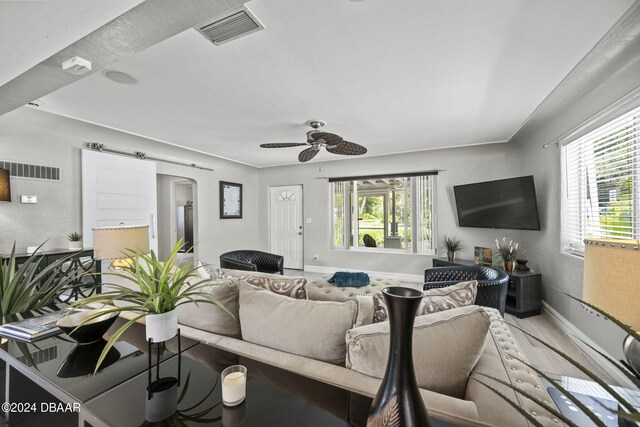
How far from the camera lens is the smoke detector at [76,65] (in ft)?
5.58

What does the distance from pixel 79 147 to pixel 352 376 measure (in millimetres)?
4179

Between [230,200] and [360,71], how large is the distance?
4.36 metres

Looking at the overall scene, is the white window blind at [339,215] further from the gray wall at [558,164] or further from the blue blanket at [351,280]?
the gray wall at [558,164]

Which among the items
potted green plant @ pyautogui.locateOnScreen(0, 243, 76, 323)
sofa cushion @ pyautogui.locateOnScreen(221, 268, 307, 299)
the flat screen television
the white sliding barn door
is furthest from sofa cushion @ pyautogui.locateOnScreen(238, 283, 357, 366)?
the flat screen television

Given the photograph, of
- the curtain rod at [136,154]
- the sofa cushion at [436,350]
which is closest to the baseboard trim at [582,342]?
the sofa cushion at [436,350]

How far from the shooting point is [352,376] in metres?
1.00

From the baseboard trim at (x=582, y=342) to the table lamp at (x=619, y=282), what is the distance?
855mm

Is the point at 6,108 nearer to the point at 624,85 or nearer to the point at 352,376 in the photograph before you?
the point at 352,376

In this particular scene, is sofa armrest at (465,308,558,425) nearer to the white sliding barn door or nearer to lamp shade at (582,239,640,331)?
lamp shade at (582,239,640,331)

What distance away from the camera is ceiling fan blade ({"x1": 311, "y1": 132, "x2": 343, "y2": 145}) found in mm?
2950

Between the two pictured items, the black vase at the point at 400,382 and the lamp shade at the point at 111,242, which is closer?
the black vase at the point at 400,382

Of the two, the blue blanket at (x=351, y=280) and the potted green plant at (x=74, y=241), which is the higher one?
the potted green plant at (x=74, y=241)

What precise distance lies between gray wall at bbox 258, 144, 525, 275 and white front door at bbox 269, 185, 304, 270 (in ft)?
0.52

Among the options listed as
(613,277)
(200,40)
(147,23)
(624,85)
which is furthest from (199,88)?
(624,85)
